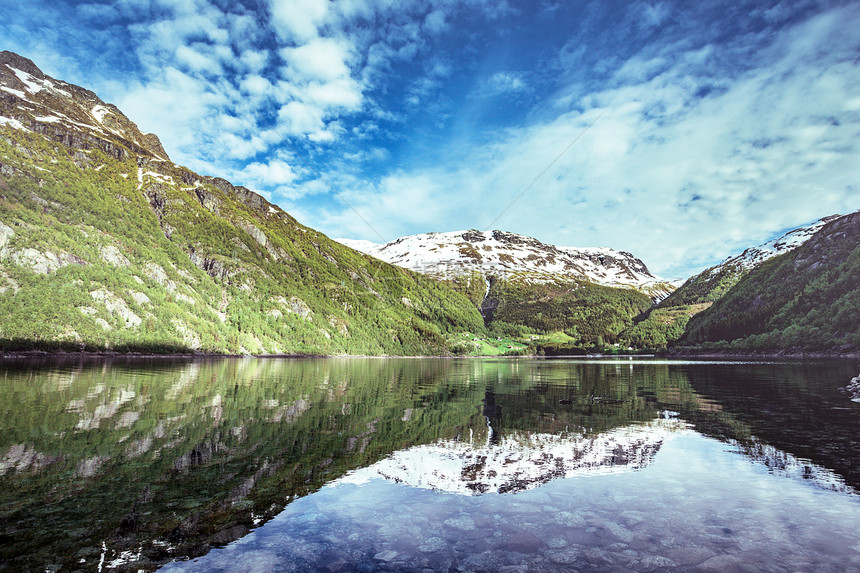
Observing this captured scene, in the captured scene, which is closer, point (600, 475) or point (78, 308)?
point (600, 475)

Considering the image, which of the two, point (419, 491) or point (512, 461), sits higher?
point (512, 461)

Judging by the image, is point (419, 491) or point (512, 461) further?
point (512, 461)

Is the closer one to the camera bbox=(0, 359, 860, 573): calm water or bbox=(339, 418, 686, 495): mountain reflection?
bbox=(0, 359, 860, 573): calm water

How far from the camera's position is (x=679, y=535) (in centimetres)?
1234

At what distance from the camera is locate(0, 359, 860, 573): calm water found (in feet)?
35.6

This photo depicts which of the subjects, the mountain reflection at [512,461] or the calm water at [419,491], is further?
the mountain reflection at [512,461]

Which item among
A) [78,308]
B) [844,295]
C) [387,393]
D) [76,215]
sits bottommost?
[387,393]

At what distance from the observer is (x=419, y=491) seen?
1670 centimetres

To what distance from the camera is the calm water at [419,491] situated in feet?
35.6

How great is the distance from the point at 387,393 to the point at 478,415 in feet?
63.9

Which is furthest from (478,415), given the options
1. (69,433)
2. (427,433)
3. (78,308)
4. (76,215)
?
(76,215)

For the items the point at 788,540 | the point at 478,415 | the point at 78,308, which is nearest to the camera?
the point at 788,540

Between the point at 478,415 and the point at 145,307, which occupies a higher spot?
the point at 145,307

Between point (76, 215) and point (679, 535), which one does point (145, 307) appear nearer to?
point (76, 215)
